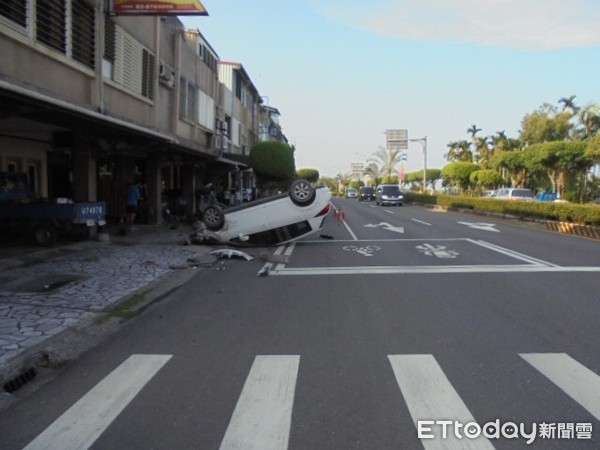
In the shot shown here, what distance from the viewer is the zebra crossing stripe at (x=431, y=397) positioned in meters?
3.73

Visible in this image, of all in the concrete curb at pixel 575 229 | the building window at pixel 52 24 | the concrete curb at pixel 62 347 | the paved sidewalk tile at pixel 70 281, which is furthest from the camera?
the concrete curb at pixel 575 229

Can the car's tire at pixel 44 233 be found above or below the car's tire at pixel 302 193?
below

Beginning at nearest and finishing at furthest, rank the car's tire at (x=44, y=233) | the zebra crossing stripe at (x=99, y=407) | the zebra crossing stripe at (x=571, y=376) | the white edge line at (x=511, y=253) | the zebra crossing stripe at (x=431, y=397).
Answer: the zebra crossing stripe at (x=431, y=397)
the zebra crossing stripe at (x=99, y=407)
the zebra crossing stripe at (x=571, y=376)
the white edge line at (x=511, y=253)
the car's tire at (x=44, y=233)

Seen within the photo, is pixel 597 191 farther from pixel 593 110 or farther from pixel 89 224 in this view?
pixel 89 224

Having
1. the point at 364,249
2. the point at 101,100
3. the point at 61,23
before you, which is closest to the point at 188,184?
the point at 101,100

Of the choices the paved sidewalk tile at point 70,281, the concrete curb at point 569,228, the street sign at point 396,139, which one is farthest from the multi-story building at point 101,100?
the street sign at point 396,139

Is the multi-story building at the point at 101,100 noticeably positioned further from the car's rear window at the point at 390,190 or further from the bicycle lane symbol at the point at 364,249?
the car's rear window at the point at 390,190

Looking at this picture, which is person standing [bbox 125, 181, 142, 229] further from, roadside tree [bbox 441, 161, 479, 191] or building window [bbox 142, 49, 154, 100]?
roadside tree [bbox 441, 161, 479, 191]

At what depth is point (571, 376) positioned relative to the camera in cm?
498

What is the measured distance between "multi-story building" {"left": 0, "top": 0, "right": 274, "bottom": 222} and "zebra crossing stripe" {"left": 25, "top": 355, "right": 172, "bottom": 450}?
4449mm

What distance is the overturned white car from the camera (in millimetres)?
15047

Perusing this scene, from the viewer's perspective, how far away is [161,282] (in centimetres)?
998

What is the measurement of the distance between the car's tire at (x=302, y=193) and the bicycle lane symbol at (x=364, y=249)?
171cm

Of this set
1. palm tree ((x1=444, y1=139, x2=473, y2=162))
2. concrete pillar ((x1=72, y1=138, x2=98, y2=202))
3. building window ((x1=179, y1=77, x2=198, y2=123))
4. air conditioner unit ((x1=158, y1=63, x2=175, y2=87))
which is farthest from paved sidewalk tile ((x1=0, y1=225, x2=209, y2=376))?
palm tree ((x1=444, y1=139, x2=473, y2=162))
